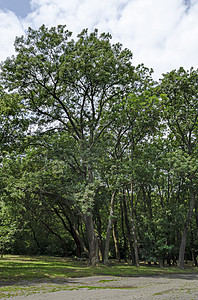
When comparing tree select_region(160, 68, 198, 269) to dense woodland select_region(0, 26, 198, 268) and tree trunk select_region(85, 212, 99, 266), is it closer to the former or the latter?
dense woodland select_region(0, 26, 198, 268)

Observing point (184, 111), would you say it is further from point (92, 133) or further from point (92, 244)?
point (92, 244)

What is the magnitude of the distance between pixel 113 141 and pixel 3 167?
934 cm

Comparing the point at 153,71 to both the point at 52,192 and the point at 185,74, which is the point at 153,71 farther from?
the point at 52,192

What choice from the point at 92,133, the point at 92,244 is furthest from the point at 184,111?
the point at 92,244

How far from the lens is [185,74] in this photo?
2136 centimetres

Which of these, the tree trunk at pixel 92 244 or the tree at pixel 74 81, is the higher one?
the tree at pixel 74 81

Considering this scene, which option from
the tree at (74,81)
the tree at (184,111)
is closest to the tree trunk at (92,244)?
the tree at (74,81)

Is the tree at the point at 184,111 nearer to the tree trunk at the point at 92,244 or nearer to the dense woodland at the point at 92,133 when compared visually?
the dense woodland at the point at 92,133

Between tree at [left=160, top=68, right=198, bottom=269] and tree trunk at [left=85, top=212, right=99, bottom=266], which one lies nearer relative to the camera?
tree trunk at [left=85, top=212, right=99, bottom=266]

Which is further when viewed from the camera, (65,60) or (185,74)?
(185,74)

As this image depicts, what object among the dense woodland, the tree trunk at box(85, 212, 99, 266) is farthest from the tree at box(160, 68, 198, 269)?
the tree trunk at box(85, 212, 99, 266)

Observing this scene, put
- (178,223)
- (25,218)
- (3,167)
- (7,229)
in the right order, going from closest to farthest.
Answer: (3,167) < (7,229) < (178,223) < (25,218)

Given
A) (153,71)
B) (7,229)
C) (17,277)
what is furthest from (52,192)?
(153,71)

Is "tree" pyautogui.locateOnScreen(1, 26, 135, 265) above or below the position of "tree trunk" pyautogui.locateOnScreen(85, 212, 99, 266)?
above
